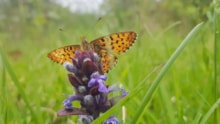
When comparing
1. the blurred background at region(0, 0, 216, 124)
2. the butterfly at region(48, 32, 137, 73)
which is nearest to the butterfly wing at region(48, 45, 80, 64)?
the butterfly at region(48, 32, 137, 73)

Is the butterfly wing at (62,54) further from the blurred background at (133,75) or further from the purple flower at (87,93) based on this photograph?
the blurred background at (133,75)

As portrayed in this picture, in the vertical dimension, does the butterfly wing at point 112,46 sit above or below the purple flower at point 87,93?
above

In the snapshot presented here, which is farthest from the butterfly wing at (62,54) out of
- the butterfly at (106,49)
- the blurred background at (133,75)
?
the blurred background at (133,75)

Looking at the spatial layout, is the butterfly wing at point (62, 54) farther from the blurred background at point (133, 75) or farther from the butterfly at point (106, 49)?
the blurred background at point (133, 75)

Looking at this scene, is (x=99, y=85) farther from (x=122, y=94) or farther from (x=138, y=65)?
(x=138, y=65)

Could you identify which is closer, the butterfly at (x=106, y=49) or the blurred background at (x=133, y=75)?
the butterfly at (x=106, y=49)

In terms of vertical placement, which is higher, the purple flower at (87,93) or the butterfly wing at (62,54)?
the butterfly wing at (62,54)

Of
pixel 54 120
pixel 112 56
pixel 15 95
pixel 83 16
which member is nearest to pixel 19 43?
pixel 83 16
